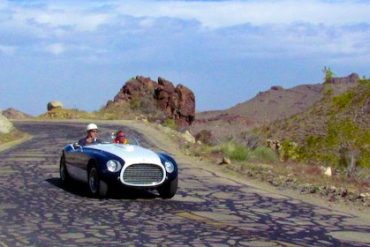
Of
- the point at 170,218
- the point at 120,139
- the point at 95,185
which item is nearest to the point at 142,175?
the point at 95,185

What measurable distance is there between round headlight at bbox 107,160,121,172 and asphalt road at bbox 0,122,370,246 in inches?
24.2

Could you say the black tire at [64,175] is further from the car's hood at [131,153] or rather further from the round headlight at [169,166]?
the round headlight at [169,166]

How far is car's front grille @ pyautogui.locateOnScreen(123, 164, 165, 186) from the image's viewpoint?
50.7ft

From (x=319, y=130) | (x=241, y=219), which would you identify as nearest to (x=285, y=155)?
(x=319, y=130)

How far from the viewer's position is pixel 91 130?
17.9m

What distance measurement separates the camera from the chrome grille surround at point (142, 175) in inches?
607

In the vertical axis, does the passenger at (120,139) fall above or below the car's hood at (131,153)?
above

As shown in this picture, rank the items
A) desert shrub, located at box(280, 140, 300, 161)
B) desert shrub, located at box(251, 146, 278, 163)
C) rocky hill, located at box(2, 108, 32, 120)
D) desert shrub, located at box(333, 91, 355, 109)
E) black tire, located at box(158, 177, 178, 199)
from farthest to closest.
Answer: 1. rocky hill, located at box(2, 108, 32, 120)
2. desert shrub, located at box(333, 91, 355, 109)
3. desert shrub, located at box(280, 140, 300, 161)
4. desert shrub, located at box(251, 146, 278, 163)
5. black tire, located at box(158, 177, 178, 199)

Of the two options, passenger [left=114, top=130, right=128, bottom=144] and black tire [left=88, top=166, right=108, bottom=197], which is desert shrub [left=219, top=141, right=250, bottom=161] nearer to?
passenger [left=114, top=130, right=128, bottom=144]

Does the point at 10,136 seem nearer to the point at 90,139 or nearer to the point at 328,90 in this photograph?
the point at 328,90

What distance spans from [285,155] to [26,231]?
21.8m

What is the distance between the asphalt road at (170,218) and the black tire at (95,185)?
0.60 ft

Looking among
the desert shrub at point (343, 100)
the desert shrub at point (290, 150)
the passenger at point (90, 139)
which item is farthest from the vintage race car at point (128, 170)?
the desert shrub at point (343, 100)

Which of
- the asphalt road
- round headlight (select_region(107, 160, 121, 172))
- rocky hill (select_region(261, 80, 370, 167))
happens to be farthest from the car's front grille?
rocky hill (select_region(261, 80, 370, 167))
